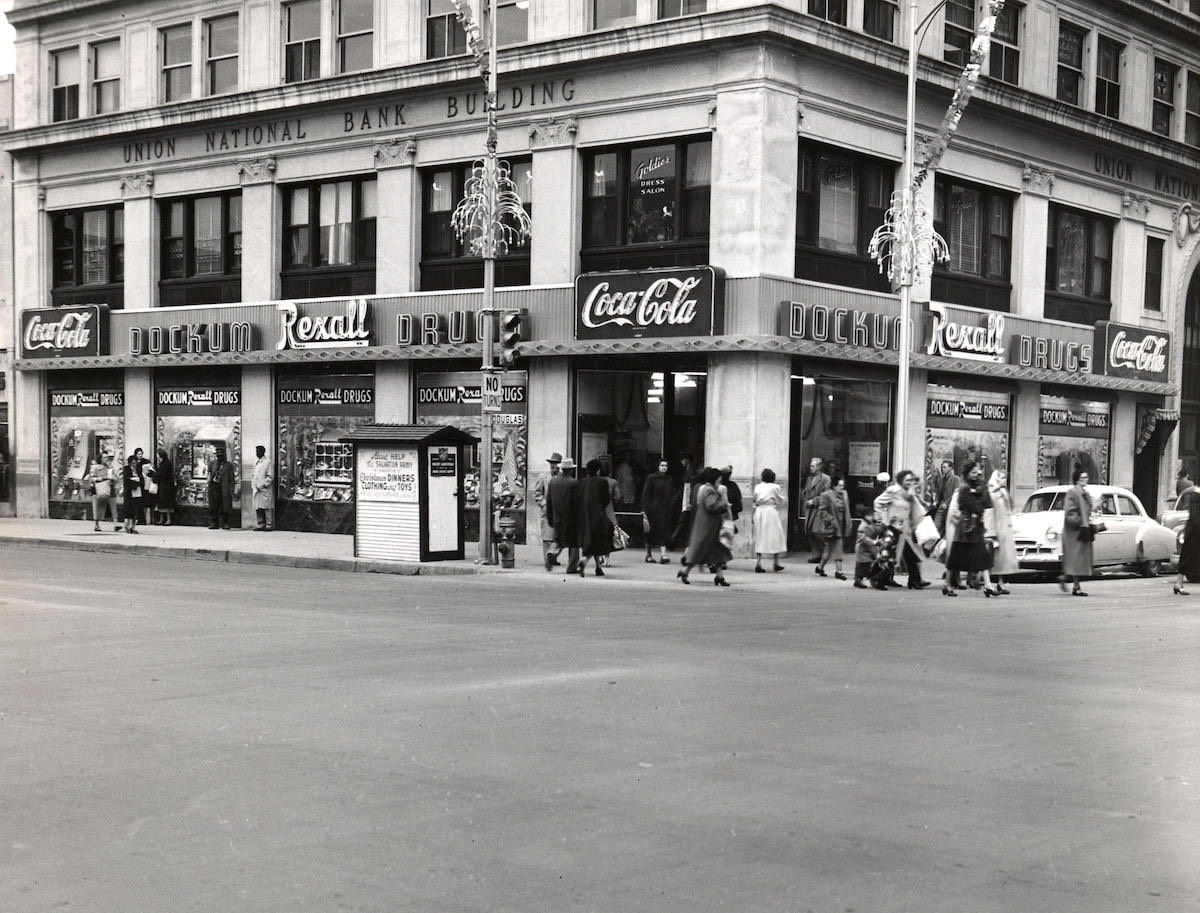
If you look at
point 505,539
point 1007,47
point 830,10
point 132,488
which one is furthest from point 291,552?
point 1007,47

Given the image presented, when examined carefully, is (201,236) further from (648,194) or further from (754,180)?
(754,180)

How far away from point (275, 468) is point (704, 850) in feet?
86.6

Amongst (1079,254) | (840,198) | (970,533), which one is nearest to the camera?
(970,533)

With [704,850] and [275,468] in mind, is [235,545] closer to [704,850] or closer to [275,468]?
[275,468]

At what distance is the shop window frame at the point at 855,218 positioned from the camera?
25688 mm

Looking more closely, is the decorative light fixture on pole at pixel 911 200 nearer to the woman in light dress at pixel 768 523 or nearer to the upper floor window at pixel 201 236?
the woman in light dress at pixel 768 523

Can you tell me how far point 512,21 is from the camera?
90.2ft

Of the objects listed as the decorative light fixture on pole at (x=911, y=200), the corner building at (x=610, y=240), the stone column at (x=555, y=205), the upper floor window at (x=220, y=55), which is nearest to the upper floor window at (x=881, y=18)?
the corner building at (x=610, y=240)

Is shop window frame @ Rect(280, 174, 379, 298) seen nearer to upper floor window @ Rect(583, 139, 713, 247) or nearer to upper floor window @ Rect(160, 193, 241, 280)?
upper floor window @ Rect(160, 193, 241, 280)

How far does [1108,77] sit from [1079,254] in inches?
171

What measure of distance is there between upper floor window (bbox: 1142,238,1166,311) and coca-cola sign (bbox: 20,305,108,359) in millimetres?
25856

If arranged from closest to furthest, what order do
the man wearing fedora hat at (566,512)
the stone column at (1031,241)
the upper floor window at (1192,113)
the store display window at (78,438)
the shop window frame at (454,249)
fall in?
the man wearing fedora hat at (566,512) → the shop window frame at (454,249) → the stone column at (1031,241) → the store display window at (78,438) → the upper floor window at (1192,113)

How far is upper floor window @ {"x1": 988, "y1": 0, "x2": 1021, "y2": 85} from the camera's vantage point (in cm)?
2958

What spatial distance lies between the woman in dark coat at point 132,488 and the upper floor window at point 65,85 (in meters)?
10.5
